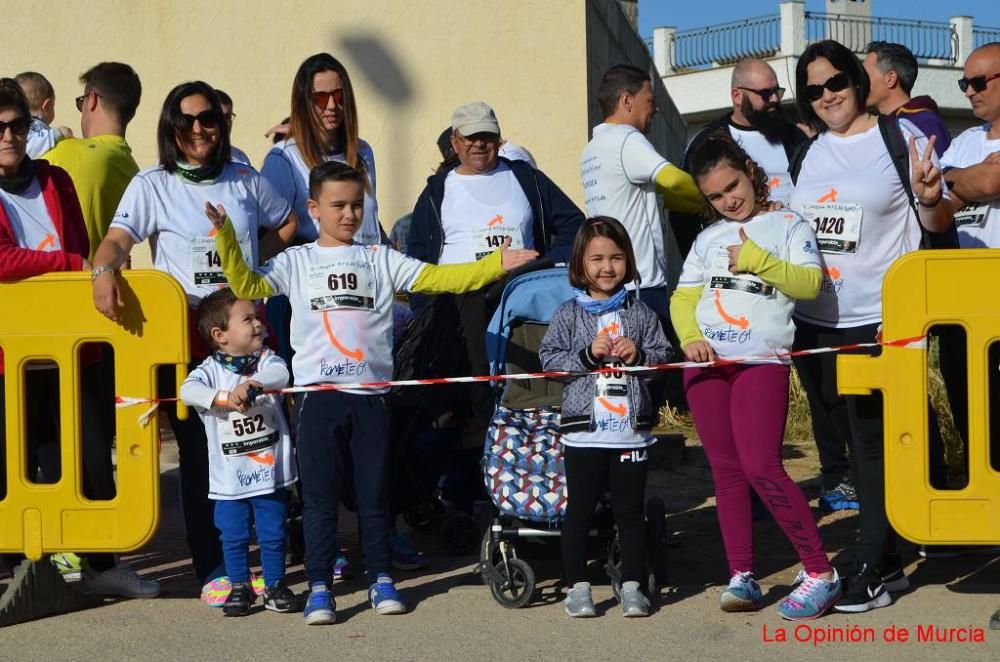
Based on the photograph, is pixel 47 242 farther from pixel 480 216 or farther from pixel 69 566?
pixel 480 216

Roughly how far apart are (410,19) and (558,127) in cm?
151

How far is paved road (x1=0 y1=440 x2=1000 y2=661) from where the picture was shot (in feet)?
15.5

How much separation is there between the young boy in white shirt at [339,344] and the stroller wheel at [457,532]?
90cm

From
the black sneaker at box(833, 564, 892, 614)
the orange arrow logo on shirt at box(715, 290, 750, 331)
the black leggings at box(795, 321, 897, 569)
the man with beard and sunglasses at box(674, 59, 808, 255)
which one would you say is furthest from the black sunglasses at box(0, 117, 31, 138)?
the black sneaker at box(833, 564, 892, 614)

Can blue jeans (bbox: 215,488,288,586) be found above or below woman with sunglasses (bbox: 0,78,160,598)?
below

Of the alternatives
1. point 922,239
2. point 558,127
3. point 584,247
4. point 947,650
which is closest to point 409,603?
point 584,247

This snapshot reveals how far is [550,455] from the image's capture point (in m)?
5.51

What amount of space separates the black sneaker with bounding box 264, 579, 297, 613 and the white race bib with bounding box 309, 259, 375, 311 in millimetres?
1081

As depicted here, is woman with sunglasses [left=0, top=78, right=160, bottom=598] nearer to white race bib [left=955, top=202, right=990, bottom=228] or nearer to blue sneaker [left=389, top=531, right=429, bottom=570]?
blue sneaker [left=389, top=531, right=429, bottom=570]

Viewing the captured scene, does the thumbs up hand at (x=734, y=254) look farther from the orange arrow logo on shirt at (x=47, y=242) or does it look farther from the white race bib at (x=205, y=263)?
the orange arrow logo on shirt at (x=47, y=242)

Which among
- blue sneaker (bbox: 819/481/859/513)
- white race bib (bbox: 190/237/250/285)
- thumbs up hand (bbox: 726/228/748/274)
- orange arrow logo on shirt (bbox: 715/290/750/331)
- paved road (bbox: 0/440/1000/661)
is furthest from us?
blue sneaker (bbox: 819/481/859/513)

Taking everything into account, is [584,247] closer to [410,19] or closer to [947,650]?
[947,650]

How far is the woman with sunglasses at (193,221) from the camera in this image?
218 inches

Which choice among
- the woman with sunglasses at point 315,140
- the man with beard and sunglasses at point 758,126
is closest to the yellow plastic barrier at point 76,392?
the woman with sunglasses at point 315,140
